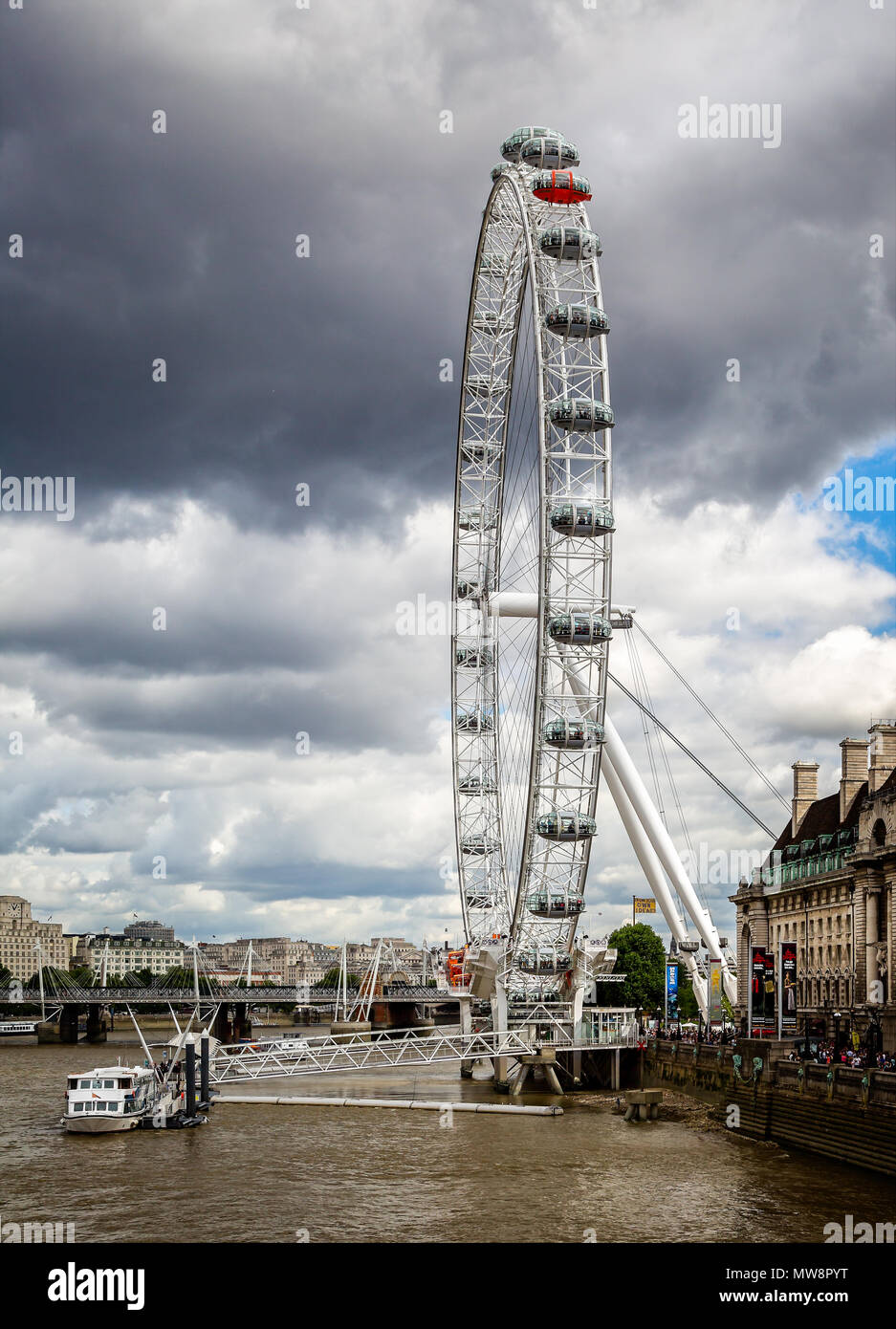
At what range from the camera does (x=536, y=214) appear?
6888 cm

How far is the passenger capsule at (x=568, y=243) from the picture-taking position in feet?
219

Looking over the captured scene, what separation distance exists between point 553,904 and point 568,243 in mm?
30003

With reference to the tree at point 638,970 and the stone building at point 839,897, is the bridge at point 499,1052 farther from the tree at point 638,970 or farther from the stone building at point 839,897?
the tree at point 638,970

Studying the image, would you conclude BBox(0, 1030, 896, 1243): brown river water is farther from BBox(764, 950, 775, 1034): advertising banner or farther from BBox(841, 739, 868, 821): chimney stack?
BBox(841, 739, 868, 821): chimney stack

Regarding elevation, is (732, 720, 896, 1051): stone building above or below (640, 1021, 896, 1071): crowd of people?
above

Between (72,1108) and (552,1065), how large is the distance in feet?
80.3

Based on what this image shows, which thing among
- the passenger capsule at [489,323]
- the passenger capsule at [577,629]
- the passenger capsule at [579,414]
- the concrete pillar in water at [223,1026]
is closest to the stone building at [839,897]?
the passenger capsule at [577,629]

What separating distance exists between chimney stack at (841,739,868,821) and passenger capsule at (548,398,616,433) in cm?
2403

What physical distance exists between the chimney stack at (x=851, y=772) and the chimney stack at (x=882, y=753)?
33.8ft

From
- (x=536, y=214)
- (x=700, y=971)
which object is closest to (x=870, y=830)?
(x=700, y=971)

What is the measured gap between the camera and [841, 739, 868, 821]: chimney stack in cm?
7906

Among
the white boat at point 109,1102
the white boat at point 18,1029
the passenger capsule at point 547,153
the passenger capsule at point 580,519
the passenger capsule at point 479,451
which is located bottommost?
the white boat at point 18,1029

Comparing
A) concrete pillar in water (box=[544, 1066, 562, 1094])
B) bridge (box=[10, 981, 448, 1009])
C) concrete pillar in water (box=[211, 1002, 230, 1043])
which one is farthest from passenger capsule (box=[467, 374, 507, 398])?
concrete pillar in water (box=[211, 1002, 230, 1043])

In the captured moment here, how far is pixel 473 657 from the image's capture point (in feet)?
287
